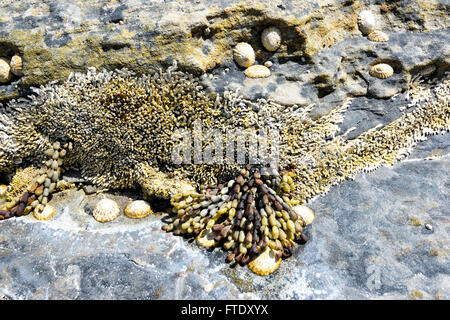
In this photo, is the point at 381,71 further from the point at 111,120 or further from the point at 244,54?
the point at 111,120

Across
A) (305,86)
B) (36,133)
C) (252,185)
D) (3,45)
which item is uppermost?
(3,45)

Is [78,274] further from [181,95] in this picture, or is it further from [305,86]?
[305,86]

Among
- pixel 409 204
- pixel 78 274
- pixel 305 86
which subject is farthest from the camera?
pixel 305 86

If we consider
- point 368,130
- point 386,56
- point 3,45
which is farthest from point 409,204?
point 3,45

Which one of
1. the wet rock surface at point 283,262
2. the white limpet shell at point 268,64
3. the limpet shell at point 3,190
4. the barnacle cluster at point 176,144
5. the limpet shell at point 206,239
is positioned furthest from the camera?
the limpet shell at point 3,190

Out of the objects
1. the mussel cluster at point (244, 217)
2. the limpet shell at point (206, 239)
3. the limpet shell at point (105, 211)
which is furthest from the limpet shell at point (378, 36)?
the limpet shell at point (105, 211)

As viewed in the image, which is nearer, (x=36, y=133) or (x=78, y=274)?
(x=78, y=274)

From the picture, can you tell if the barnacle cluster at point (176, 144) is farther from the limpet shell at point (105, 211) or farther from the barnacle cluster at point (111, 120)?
the limpet shell at point (105, 211)
